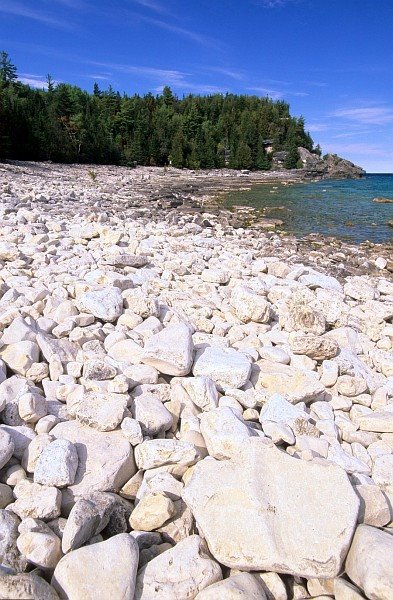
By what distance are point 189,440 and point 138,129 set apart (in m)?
76.1

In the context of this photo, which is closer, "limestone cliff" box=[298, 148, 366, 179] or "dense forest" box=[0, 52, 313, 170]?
"dense forest" box=[0, 52, 313, 170]

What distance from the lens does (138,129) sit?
234ft

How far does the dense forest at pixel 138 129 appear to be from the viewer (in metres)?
49.8

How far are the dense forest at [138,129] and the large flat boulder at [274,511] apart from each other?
4586 centimetres

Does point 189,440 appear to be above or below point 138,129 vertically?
below

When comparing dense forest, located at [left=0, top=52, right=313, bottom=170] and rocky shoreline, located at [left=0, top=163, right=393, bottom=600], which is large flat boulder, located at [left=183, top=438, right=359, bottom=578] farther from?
→ dense forest, located at [left=0, top=52, right=313, bottom=170]

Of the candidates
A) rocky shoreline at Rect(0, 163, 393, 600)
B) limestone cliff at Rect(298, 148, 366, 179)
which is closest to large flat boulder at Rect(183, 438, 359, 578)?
rocky shoreline at Rect(0, 163, 393, 600)

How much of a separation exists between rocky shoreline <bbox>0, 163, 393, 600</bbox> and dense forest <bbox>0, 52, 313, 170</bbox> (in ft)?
143

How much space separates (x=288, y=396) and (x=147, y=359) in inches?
48.0

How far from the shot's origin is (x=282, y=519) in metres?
1.99

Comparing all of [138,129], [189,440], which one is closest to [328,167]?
[138,129]

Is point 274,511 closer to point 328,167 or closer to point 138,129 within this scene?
point 138,129

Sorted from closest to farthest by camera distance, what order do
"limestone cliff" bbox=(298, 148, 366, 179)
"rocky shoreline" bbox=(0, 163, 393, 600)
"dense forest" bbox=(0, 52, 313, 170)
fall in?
"rocky shoreline" bbox=(0, 163, 393, 600) → "dense forest" bbox=(0, 52, 313, 170) → "limestone cliff" bbox=(298, 148, 366, 179)

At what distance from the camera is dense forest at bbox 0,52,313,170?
49.8m
